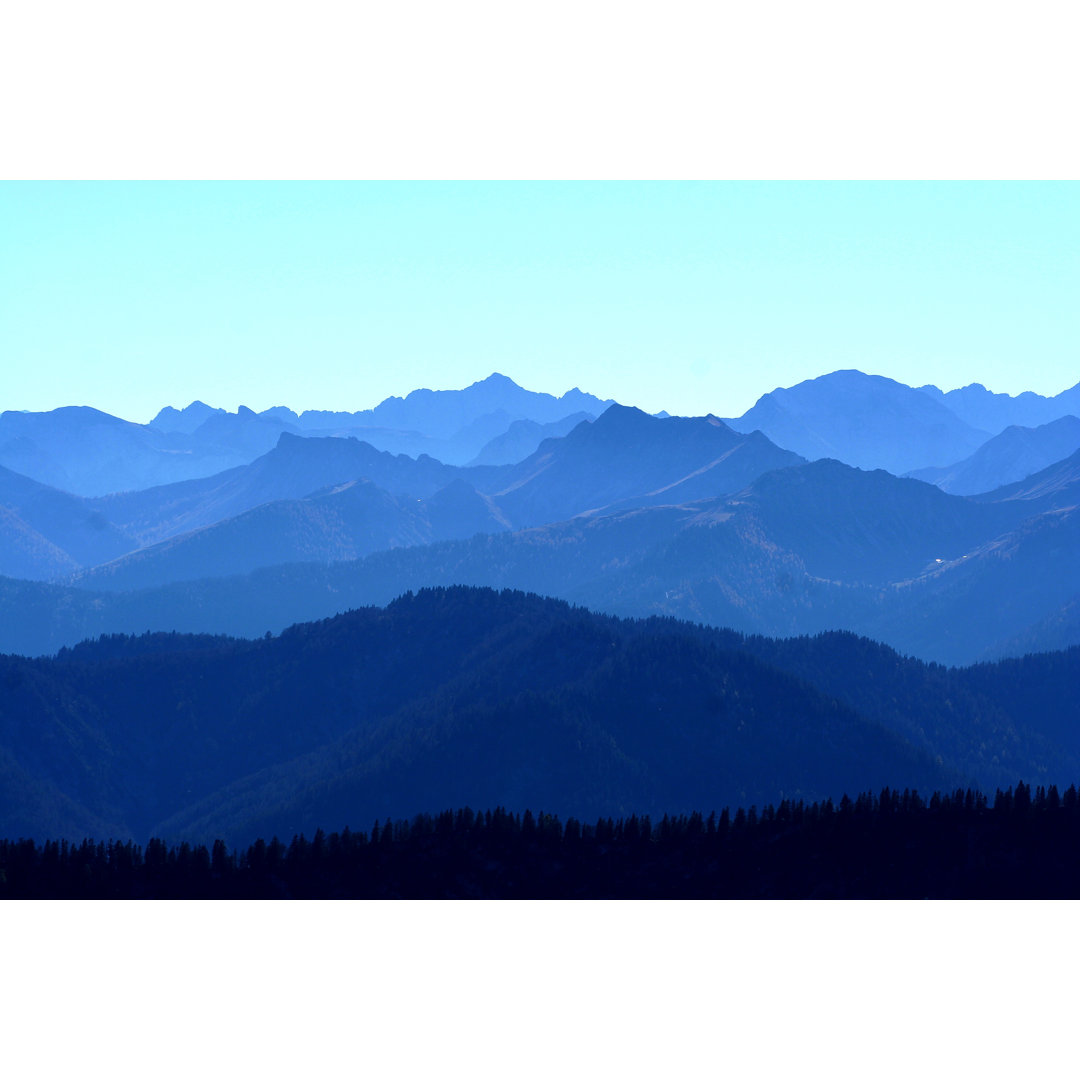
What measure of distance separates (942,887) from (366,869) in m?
66.6

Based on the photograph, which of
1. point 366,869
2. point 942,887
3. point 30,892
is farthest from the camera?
point 366,869

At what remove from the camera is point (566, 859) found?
158500mm

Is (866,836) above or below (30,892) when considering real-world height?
above

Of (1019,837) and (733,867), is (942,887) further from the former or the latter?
(733,867)

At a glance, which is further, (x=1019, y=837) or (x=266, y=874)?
(x=266, y=874)

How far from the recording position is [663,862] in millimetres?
153625

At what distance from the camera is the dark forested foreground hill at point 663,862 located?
140 m

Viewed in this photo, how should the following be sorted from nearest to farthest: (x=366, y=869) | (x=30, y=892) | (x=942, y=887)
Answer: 1. (x=942, y=887)
2. (x=30, y=892)
3. (x=366, y=869)

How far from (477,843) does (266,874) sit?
26532mm

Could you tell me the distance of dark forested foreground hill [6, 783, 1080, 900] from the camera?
140125 mm

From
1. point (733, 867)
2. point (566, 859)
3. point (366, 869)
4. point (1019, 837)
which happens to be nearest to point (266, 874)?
point (366, 869)

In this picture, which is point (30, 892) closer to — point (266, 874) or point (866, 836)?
point (266, 874)

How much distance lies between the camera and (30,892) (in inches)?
5714

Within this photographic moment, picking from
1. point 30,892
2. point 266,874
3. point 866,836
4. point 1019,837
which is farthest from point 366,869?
point 1019,837
